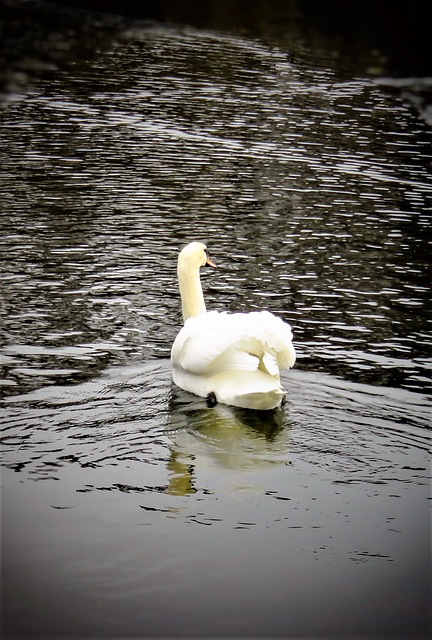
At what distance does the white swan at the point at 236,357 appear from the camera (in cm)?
954

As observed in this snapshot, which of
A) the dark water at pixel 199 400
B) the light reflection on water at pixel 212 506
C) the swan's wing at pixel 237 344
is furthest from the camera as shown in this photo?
the swan's wing at pixel 237 344

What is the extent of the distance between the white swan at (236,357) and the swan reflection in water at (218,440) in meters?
0.11

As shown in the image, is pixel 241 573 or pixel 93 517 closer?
pixel 241 573

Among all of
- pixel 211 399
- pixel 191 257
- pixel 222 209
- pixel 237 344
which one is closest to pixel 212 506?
pixel 237 344

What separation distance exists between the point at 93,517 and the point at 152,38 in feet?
91.1

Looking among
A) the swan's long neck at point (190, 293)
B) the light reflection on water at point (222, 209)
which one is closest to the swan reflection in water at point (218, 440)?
the swan's long neck at point (190, 293)

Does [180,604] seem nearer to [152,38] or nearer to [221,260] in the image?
[221,260]

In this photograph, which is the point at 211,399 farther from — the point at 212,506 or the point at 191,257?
the point at 212,506

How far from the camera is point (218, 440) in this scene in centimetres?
930

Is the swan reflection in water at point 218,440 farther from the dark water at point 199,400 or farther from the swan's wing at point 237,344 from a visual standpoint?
the swan's wing at point 237,344

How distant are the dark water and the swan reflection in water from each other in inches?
1.0

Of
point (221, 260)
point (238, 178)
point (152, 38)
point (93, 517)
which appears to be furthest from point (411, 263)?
point (152, 38)

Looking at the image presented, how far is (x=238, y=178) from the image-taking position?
19.3m

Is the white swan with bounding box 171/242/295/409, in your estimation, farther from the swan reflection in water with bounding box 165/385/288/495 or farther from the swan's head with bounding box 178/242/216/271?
the swan's head with bounding box 178/242/216/271
